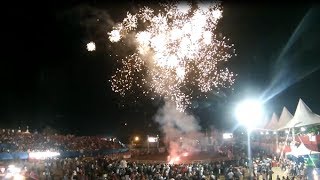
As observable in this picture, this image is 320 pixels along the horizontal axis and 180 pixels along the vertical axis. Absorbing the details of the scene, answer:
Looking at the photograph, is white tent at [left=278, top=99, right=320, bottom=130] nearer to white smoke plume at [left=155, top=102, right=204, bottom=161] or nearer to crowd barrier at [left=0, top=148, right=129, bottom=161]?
white smoke plume at [left=155, top=102, right=204, bottom=161]

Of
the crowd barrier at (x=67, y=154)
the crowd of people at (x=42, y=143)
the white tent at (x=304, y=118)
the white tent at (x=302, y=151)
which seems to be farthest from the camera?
the crowd of people at (x=42, y=143)

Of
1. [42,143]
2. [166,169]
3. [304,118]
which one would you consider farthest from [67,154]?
[304,118]

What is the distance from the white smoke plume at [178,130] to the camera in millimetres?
49062

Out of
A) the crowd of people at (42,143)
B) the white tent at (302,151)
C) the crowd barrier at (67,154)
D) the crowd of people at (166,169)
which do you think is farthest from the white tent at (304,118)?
the crowd of people at (42,143)

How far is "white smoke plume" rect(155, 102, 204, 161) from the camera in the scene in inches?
1932

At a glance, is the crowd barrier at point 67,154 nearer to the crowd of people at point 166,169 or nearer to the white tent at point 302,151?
the crowd of people at point 166,169

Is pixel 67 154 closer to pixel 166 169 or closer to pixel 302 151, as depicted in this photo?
pixel 166 169

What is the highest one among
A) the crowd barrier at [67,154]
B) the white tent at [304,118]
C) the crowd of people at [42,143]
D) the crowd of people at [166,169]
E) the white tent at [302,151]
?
the white tent at [304,118]

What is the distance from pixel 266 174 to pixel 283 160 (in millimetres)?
6593

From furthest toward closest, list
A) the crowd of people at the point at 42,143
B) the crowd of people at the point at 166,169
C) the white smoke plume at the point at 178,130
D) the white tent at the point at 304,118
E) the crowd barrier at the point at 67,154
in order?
1. the white smoke plume at the point at 178,130
2. the crowd of people at the point at 42,143
3. the crowd barrier at the point at 67,154
4. the white tent at the point at 304,118
5. the crowd of people at the point at 166,169

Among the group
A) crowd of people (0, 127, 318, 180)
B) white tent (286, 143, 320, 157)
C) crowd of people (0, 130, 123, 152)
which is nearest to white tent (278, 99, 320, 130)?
crowd of people (0, 127, 318, 180)

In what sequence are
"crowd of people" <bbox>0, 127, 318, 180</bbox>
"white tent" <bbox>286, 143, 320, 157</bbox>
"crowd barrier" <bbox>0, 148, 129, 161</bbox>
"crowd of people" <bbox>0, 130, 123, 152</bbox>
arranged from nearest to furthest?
"crowd of people" <bbox>0, 127, 318, 180</bbox>, "white tent" <bbox>286, 143, 320, 157</bbox>, "crowd barrier" <bbox>0, 148, 129, 161</bbox>, "crowd of people" <bbox>0, 130, 123, 152</bbox>

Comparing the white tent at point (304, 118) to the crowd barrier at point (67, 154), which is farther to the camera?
the crowd barrier at point (67, 154)

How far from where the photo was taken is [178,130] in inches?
2073
